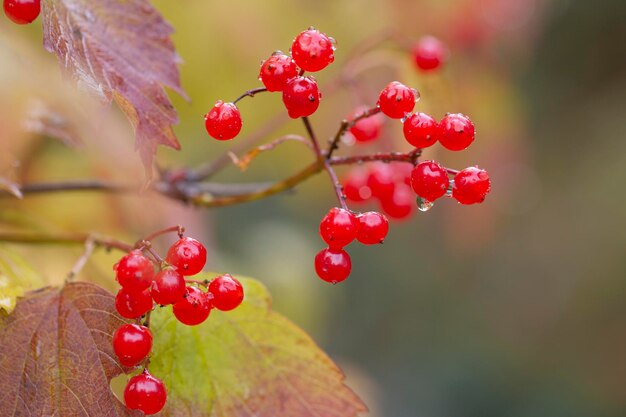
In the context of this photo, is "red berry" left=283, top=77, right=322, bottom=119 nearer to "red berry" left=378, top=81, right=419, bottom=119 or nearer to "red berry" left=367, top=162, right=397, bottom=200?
"red berry" left=378, top=81, right=419, bottom=119

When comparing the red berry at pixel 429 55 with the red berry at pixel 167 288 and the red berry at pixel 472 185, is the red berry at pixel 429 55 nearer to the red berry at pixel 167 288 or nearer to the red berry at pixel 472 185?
the red berry at pixel 472 185

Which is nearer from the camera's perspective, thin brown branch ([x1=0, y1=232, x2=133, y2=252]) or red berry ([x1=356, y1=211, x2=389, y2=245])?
red berry ([x1=356, y1=211, x2=389, y2=245])

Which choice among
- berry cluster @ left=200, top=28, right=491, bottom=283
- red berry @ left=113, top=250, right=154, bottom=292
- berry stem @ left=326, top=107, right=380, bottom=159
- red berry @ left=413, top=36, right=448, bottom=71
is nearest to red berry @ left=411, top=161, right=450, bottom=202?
berry cluster @ left=200, top=28, right=491, bottom=283

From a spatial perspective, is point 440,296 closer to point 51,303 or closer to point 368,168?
point 368,168

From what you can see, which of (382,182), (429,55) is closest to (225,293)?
(382,182)

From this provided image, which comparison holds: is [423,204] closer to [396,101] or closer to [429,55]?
[396,101]

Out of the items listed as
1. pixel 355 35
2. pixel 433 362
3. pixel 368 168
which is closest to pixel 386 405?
pixel 433 362
